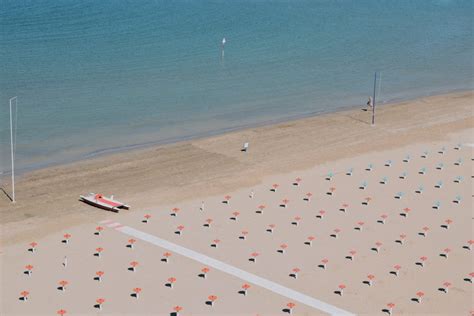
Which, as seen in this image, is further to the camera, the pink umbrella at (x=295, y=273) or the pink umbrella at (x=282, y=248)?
the pink umbrella at (x=282, y=248)

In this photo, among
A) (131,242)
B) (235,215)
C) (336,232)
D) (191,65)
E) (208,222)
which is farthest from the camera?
(191,65)

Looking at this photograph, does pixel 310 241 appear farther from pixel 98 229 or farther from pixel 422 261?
pixel 98 229

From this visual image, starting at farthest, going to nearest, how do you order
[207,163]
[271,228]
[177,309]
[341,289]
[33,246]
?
[207,163] → [271,228] → [33,246] → [341,289] → [177,309]

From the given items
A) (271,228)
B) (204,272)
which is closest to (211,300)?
(204,272)

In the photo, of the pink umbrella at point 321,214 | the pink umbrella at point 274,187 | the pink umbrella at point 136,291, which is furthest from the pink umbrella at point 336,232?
the pink umbrella at point 136,291

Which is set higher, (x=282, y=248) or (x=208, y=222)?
(x=208, y=222)

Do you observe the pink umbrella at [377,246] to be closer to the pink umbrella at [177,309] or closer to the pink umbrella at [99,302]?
the pink umbrella at [177,309]

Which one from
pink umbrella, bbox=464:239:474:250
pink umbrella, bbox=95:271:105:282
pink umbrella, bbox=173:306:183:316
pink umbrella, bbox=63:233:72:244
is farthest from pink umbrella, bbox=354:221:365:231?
pink umbrella, bbox=63:233:72:244
